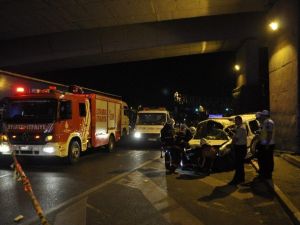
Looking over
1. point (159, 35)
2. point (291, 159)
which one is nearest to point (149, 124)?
point (159, 35)

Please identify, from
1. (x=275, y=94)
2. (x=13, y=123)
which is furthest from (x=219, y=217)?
(x=275, y=94)

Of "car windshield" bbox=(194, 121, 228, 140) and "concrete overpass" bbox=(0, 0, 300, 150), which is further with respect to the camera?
"concrete overpass" bbox=(0, 0, 300, 150)

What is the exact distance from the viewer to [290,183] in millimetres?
9492

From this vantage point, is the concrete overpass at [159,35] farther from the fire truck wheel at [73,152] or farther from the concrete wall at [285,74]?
the fire truck wheel at [73,152]

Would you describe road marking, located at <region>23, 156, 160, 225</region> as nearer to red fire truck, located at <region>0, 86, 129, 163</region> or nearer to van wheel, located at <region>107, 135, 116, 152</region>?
red fire truck, located at <region>0, 86, 129, 163</region>

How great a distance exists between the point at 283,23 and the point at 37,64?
617 inches

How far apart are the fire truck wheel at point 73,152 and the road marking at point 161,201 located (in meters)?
3.34

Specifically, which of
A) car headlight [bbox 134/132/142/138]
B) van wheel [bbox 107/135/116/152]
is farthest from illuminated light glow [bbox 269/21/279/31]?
car headlight [bbox 134/132/142/138]

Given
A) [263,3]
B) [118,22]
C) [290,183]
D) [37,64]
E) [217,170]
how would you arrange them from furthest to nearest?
[37,64] < [118,22] < [263,3] < [217,170] < [290,183]

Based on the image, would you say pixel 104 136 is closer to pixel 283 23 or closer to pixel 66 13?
pixel 66 13

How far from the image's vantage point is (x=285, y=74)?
14.9 meters

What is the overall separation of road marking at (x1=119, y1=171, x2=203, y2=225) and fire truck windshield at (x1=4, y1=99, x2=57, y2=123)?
3.66 metres

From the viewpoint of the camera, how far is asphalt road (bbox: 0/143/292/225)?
266 inches

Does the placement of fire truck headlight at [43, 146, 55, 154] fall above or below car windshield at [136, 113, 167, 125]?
below
